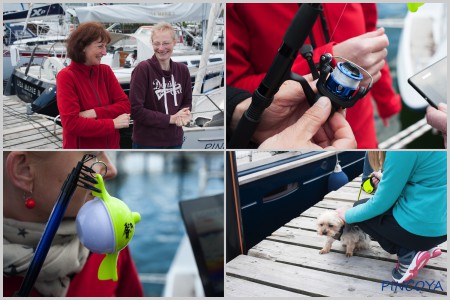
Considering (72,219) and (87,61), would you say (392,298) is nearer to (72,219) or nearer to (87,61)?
(72,219)

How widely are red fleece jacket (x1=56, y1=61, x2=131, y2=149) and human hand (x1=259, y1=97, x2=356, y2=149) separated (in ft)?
1.10

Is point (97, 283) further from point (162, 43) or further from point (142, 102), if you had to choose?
point (162, 43)

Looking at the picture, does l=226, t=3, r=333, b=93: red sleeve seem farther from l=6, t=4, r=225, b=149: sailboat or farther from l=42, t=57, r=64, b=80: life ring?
l=42, t=57, r=64, b=80: life ring

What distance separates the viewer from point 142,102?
103 cm

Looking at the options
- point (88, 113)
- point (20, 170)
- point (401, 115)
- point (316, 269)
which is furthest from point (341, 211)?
point (401, 115)

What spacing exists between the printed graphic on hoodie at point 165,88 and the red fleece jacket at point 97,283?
379 millimetres

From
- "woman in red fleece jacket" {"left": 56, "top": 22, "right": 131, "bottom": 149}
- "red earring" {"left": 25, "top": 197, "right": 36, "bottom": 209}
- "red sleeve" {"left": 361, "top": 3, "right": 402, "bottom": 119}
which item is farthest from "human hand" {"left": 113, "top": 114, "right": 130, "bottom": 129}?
"red sleeve" {"left": 361, "top": 3, "right": 402, "bottom": 119}

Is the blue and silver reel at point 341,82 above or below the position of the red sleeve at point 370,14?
below

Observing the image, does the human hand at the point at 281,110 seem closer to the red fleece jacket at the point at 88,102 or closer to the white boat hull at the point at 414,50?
the red fleece jacket at the point at 88,102

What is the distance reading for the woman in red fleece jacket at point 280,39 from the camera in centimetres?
93

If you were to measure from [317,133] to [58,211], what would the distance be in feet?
1.80

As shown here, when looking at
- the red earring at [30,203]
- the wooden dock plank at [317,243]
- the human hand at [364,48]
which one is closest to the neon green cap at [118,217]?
the red earring at [30,203]

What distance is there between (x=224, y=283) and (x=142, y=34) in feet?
2.01

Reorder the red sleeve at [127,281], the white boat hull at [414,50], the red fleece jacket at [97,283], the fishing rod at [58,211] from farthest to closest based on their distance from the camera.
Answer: the white boat hull at [414,50], the red sleeve at [127,281], the red fleece jacket at [97,283], the fishing rod at [58,211]
